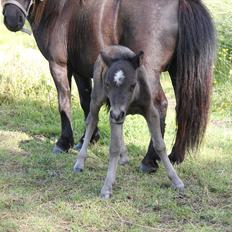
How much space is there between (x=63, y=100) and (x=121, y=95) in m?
1.78

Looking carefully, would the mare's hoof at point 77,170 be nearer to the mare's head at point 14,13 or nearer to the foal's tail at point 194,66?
the foal's tail at point 194,66

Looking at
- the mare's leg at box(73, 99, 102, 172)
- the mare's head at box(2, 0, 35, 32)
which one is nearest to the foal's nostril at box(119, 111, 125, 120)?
the mare's leg at box(73, 99, 102, 172)

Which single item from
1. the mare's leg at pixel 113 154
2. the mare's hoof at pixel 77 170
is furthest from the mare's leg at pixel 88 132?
the mare's leg at pixel 113 154

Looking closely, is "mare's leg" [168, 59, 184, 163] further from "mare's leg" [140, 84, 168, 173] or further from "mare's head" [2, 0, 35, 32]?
"mare's head" [2, 0, 35, 32]

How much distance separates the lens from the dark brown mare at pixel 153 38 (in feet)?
16.6

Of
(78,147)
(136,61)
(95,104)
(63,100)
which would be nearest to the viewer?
(136,61)

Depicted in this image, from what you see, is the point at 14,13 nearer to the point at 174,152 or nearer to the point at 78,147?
the point at 78,147

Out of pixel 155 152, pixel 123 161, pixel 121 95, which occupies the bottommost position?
pixel 123 161

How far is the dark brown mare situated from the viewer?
16.6ft

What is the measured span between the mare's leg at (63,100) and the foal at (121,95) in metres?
0.89

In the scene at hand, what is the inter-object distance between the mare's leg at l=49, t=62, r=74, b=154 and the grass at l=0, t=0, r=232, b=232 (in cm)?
13

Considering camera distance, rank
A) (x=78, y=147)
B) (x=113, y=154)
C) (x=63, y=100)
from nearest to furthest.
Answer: (x=113, y=154) → (x=63, y=100) → (x=78, y=147)

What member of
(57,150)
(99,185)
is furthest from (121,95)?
(57,150)

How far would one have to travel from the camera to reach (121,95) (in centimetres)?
421
